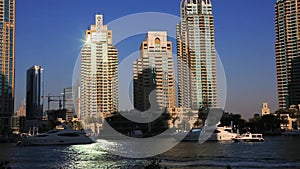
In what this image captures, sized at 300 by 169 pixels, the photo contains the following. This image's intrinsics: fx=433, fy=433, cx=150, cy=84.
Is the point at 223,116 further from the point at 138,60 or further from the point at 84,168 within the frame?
the point at 84,168

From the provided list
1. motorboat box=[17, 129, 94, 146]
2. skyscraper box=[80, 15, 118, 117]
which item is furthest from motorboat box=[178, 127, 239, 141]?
skyscraper box=[80, 15, 118, 117]

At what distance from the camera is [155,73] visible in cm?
13012

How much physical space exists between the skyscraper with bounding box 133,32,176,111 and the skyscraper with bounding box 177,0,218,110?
3419mm

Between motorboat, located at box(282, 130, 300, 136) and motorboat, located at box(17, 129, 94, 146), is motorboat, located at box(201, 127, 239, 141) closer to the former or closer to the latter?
motorboat, located at box(17, 129, 94, 146)

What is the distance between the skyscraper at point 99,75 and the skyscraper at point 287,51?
171 feet

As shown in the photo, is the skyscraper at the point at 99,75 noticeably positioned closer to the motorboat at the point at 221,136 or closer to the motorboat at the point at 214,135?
the motorboat at the point at 214,135

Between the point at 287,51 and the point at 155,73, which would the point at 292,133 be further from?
the point at 155,73

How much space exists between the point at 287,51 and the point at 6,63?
84440 mm

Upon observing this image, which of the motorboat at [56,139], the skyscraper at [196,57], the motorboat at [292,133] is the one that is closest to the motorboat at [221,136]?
the motorboat at [56,139]

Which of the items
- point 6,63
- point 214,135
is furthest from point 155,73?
point 214,135

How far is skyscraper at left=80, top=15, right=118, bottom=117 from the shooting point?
130000mm

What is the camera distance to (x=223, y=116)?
112250mm

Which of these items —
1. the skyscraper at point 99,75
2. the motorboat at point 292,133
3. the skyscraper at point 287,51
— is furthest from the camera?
the skyscraper at point 287,51

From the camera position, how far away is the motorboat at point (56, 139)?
6956 centimetres
